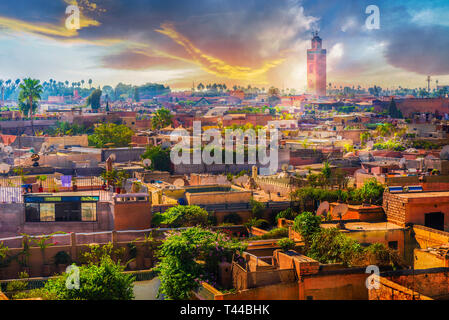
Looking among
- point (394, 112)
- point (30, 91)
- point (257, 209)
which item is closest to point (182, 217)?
point (257, 209)

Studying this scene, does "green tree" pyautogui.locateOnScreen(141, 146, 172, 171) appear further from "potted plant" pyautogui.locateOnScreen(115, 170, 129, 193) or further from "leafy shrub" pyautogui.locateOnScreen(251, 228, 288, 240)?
"leafy shrub" pyautogui.locateOnScreen(251, 228, 288, 240)

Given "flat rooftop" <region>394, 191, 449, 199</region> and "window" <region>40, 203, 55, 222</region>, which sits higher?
"flat rooftop" <region>394, 191, 449, 199</region>

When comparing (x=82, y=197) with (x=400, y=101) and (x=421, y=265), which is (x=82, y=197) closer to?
(x=421, y=265)

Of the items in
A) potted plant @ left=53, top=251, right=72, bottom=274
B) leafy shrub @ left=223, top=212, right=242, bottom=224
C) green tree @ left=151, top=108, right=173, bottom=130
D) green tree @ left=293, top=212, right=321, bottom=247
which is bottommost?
potted plant @ left=53, top=251, right=72, bottom=274

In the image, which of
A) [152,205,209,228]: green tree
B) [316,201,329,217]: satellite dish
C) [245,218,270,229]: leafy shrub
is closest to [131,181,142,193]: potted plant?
[152,205,209,228]: green tree

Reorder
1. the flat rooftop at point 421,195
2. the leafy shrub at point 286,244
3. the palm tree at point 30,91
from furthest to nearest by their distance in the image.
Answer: the palm tree at point 30,91
the flat rooftop at point 421,195
the leafy shrub at point 286,244
